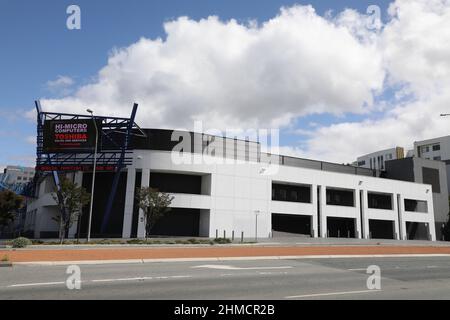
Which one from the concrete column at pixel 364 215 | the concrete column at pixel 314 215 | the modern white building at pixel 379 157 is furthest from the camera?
the modern white building at pixel 379 157

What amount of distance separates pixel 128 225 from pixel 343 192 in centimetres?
3356

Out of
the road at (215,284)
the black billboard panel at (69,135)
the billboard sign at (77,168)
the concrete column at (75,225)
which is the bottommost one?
the road at (215,284)

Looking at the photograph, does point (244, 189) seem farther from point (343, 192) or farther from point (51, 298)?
point (51, 298)

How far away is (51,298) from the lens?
9.02 metres

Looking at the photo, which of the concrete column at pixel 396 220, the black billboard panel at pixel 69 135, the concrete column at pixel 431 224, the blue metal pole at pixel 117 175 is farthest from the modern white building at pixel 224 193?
the concrete column at pixel 431 224

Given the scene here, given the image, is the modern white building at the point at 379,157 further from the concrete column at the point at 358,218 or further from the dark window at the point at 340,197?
the concrete column at the point at 358,218

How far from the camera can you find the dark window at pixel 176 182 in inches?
1850

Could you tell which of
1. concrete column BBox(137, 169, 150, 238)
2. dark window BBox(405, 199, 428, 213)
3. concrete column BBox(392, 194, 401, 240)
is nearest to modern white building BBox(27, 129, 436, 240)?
concrete column BBox(137, 169, 150, 238)

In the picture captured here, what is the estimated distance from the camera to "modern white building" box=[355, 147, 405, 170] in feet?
385

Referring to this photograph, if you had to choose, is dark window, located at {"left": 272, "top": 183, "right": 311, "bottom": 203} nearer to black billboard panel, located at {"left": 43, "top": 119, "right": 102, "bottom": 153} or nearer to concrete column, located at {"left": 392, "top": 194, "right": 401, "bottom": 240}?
concrete column, located at {"left": 392, "top": 194, "right": 401, "bottom": 240}

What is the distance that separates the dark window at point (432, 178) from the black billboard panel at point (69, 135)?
5645 cm

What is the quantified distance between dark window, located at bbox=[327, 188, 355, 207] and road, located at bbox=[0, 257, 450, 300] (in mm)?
44061

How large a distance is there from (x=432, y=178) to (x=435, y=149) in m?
39.5

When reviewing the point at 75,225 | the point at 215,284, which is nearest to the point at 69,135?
the point at 75,225
